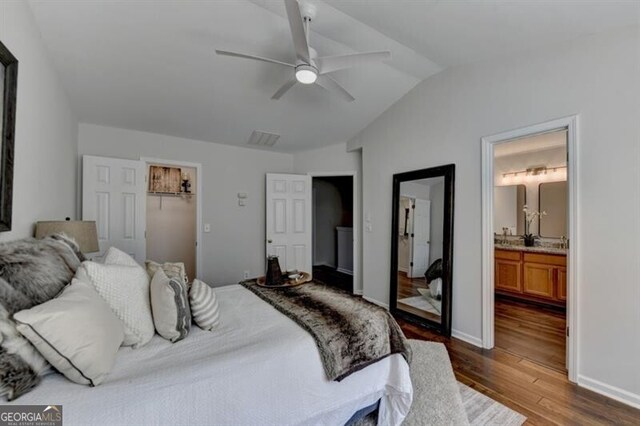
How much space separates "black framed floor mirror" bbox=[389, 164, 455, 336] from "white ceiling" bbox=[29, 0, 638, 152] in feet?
3.95

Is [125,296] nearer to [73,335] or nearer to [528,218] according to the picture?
[73,335]

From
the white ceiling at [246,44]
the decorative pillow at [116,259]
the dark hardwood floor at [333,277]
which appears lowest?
the dark hardwood floor at [333,277]

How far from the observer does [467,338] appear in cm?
289

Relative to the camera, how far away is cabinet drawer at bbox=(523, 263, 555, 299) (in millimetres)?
3836

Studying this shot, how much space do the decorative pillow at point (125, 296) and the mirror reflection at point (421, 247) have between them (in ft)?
9.40

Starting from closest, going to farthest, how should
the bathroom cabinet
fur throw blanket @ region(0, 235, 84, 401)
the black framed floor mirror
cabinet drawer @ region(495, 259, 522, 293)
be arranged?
fur throw blanket @ region(0, 235, 84, 401) → the black framed floor mirror → the bathroom cabinet → cabinet drawer @ region(495, 259, 522, 293)

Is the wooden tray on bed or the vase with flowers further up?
the vase with flowers

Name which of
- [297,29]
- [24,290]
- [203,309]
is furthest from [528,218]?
[24,290]

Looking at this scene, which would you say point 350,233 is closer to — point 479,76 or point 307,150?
point 307,150

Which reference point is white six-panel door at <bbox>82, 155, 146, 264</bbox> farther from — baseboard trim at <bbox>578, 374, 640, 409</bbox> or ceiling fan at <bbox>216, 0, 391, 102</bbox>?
baseboard trim at <bbox>578, 374, 640, 409</bbox>

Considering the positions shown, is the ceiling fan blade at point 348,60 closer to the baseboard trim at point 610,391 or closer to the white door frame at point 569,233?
the white door frame at point 569,233

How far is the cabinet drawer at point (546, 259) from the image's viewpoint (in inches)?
148

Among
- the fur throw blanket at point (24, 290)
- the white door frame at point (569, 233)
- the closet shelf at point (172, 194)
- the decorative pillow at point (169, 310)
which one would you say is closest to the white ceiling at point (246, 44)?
the white door frame at point (569, 233)

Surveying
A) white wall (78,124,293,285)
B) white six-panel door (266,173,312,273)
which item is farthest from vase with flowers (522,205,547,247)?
white wall (78,124,293,285)
